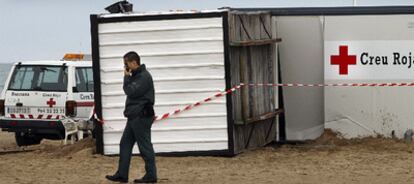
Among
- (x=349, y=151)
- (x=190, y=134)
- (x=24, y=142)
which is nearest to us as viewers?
(x=190, y=134)

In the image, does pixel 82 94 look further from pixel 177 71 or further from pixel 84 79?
pixel 177 71

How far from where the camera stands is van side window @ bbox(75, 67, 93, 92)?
18.6 meters

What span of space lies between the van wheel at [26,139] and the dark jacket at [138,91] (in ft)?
23.3

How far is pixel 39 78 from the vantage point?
18516mm

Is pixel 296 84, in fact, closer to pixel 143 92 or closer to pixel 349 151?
pixel 349 151

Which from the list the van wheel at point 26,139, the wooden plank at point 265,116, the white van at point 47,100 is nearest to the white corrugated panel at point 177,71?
the wooden plank at point 265,116

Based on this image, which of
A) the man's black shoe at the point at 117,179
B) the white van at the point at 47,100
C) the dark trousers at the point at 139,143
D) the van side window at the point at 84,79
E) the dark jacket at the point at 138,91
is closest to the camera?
the dark jacket at the point at 138,91

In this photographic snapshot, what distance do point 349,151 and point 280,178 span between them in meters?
3.38

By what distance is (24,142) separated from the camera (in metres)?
19.2

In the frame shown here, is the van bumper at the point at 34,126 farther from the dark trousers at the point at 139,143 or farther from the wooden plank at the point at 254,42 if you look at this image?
the dark trousers at the point at 139,143

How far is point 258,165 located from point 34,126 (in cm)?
543

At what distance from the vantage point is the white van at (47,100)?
18188mm

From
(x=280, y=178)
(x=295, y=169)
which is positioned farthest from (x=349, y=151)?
(x=280, y=178)

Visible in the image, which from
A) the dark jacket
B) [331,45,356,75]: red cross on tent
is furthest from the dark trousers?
[331,45,356,75]: red cross on tent
